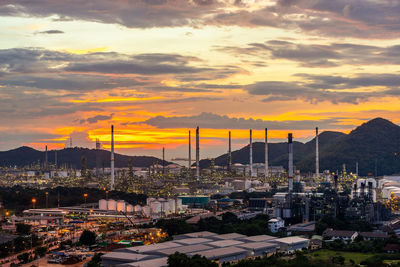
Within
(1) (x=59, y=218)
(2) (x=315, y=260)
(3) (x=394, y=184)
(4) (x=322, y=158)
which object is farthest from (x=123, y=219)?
(4) (x=322, y=158)

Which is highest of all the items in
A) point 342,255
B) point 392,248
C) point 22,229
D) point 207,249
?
point 22,229

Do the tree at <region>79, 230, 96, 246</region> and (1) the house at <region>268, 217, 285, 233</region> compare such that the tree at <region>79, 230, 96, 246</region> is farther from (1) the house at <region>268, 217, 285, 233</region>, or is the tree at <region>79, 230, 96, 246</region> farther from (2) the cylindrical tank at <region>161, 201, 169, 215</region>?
(2) the cylindrical tank at <region>161, 201, 169, 215</region>

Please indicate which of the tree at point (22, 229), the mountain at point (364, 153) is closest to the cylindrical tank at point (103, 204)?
the tree at point (22, 229)

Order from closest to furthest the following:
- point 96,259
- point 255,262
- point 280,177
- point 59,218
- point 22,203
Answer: point 255,262 < point 96,259 < point 59,218 < point 22,203 < point 280,177

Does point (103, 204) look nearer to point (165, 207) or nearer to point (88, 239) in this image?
point (165, 207)

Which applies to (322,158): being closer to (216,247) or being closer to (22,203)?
(22,203)

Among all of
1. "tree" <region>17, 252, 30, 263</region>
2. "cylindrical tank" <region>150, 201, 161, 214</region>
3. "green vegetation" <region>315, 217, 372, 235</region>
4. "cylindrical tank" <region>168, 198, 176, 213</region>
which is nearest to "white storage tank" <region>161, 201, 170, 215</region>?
"cylindrical tank" <region>150, 201, 161, 214</region>

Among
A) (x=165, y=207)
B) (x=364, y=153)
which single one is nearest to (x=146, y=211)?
(x=165, y=207)

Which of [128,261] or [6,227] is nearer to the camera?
[128,261]
